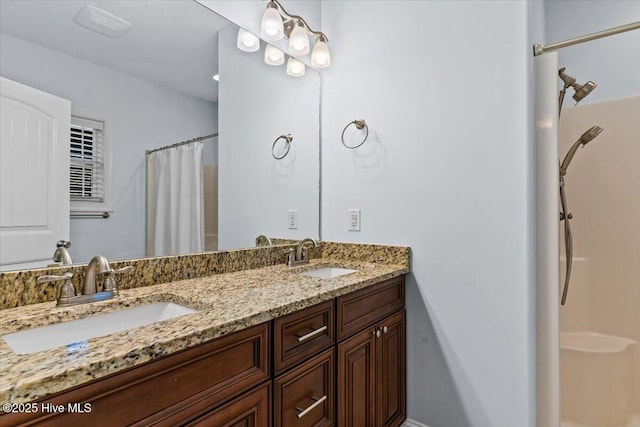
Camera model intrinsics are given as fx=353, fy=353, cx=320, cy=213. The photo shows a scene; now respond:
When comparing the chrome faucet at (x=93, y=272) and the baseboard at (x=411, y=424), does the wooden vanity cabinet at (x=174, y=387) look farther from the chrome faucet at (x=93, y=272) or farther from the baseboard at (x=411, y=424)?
the baseboard at (x=411, y=424)

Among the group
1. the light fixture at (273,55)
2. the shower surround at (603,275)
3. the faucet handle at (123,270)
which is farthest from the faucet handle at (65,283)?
the shower surround at (603,275)

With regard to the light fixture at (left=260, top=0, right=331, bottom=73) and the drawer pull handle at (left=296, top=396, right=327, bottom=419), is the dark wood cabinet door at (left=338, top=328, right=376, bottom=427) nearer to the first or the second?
the drawer pull handle at (left=296, top=396, right=327, bottom=419)

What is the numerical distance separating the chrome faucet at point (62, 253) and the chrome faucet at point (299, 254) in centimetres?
99

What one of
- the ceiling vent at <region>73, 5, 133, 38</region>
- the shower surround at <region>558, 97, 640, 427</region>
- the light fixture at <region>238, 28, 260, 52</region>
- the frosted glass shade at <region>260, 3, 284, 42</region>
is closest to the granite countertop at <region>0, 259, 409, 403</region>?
the ceiling vent at <region>73, 5, 133, 38</region>

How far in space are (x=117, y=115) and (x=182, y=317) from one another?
82 cm

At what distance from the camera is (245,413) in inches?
38.0

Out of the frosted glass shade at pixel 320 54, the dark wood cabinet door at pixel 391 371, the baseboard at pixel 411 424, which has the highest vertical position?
the frosted glass shade at pixel 320 54

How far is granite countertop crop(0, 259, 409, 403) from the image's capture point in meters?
0.63

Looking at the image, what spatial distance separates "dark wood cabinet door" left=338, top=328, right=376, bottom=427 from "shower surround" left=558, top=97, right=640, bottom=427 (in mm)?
1334

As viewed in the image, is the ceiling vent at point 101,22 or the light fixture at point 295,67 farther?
the light fixture at point 295,67

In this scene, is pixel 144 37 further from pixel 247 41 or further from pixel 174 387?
pixel 174 387

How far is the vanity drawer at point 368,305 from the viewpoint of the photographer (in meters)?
1.40

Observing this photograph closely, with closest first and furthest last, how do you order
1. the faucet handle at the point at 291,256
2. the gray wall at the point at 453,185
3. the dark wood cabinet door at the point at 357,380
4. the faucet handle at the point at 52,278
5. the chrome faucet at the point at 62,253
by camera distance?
1. the faucet handle at the point at 52,278
2. the chrome faucet at the point at 62,253
3. the dark wood cabinet door at the point at 357,380
4. the gray wall at the point at 453,185
5. the faucet handle at the point at 291,256

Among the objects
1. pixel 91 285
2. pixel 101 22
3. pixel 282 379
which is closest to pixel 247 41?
pixel 101 22
